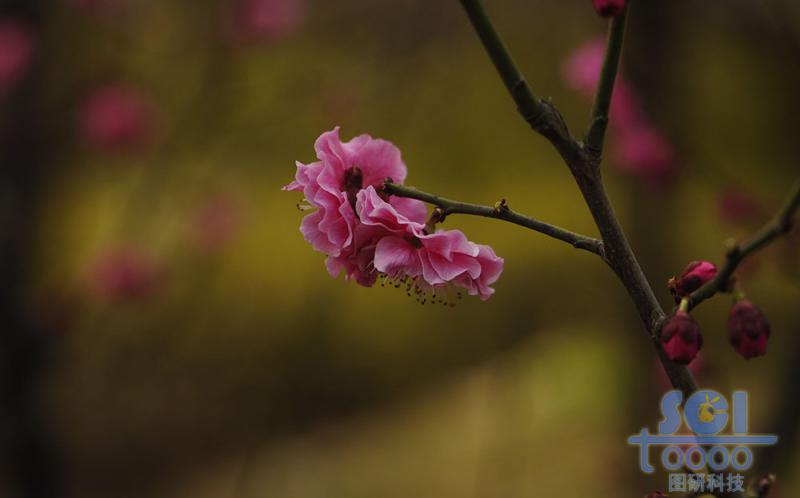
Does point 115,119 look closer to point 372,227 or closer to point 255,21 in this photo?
point 255,21

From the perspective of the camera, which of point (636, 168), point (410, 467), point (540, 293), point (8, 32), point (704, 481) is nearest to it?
point (704, 481)

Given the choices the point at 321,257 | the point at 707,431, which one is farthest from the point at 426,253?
the point at 321,257

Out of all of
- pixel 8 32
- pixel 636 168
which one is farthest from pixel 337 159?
pixel 8 32

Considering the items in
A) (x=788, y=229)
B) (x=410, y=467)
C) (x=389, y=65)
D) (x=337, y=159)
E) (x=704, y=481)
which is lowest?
(x=704, y=481)

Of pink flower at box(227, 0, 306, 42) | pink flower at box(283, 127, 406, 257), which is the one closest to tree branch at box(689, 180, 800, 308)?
pink flower at box(283, 127, 406, 257)

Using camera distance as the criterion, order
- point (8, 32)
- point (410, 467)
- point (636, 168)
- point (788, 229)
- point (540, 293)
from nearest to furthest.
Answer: point (788, 229), point (636, 168), point (8, 32), point (410, 467), point (540, 293)

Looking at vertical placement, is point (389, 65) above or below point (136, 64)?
→ below

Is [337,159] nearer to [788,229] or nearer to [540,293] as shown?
[788,229]
